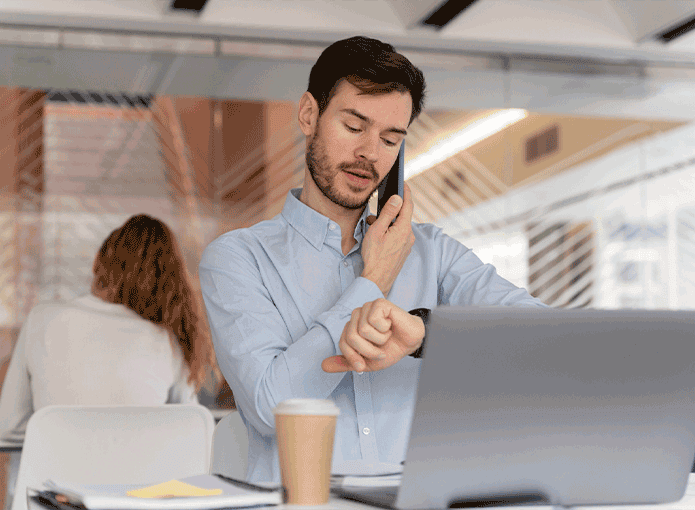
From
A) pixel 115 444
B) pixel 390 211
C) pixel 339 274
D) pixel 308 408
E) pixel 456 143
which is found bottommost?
pixel 115 444

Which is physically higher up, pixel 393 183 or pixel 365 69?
pixel 365 69

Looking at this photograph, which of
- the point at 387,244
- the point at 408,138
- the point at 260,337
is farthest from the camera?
the point at 408,138

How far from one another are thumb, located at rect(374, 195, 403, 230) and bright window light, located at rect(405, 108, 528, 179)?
11.7 ft

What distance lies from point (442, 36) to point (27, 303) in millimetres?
2811

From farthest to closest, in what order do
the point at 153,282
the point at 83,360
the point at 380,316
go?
the point at 153,282, the point at 83,360, the point at 380,316

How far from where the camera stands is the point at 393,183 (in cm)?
158

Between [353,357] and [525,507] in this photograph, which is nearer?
[525,507]

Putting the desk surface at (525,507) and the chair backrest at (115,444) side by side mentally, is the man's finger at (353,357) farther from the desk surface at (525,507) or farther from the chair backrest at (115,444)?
the chair backrest at (115,444)

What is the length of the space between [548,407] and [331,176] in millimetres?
819

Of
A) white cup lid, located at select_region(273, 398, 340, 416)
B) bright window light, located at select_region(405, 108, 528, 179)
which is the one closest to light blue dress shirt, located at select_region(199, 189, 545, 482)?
white cup lid, located at select_region(273, 398, 340, 416)

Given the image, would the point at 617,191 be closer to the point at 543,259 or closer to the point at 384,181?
the point at 543,259

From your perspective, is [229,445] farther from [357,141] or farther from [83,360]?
[83,360]

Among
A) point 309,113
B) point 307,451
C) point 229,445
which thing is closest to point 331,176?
point 309,113

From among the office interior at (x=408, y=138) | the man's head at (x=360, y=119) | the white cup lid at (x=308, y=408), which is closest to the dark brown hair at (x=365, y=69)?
the man's head at (x=360, y=119)
